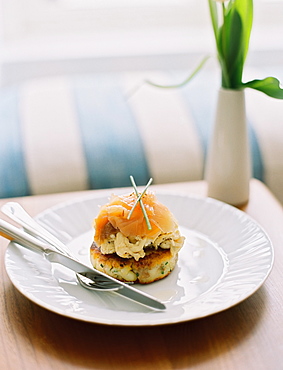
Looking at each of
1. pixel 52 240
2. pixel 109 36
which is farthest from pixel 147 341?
pixel 109 36

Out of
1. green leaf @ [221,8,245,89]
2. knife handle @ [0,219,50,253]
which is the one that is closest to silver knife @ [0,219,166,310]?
knife handle @ [0,219,50,253]

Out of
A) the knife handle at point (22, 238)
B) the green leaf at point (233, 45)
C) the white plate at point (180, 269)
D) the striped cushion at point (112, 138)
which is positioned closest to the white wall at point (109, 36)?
the striped cushion at point (112, 138)

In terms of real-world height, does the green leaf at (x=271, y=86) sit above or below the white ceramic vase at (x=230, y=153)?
above

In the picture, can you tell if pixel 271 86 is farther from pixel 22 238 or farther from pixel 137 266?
pixel 22 238

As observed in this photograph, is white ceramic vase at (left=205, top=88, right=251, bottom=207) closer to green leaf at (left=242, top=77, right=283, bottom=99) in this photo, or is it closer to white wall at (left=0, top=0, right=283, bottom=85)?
green leaf at (left=242, top=77, right=283, bottom=99)

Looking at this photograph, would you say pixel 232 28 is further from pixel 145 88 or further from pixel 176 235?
pixel 145 88

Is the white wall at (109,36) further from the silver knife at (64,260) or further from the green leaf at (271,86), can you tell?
the silver knife at (64,260)
